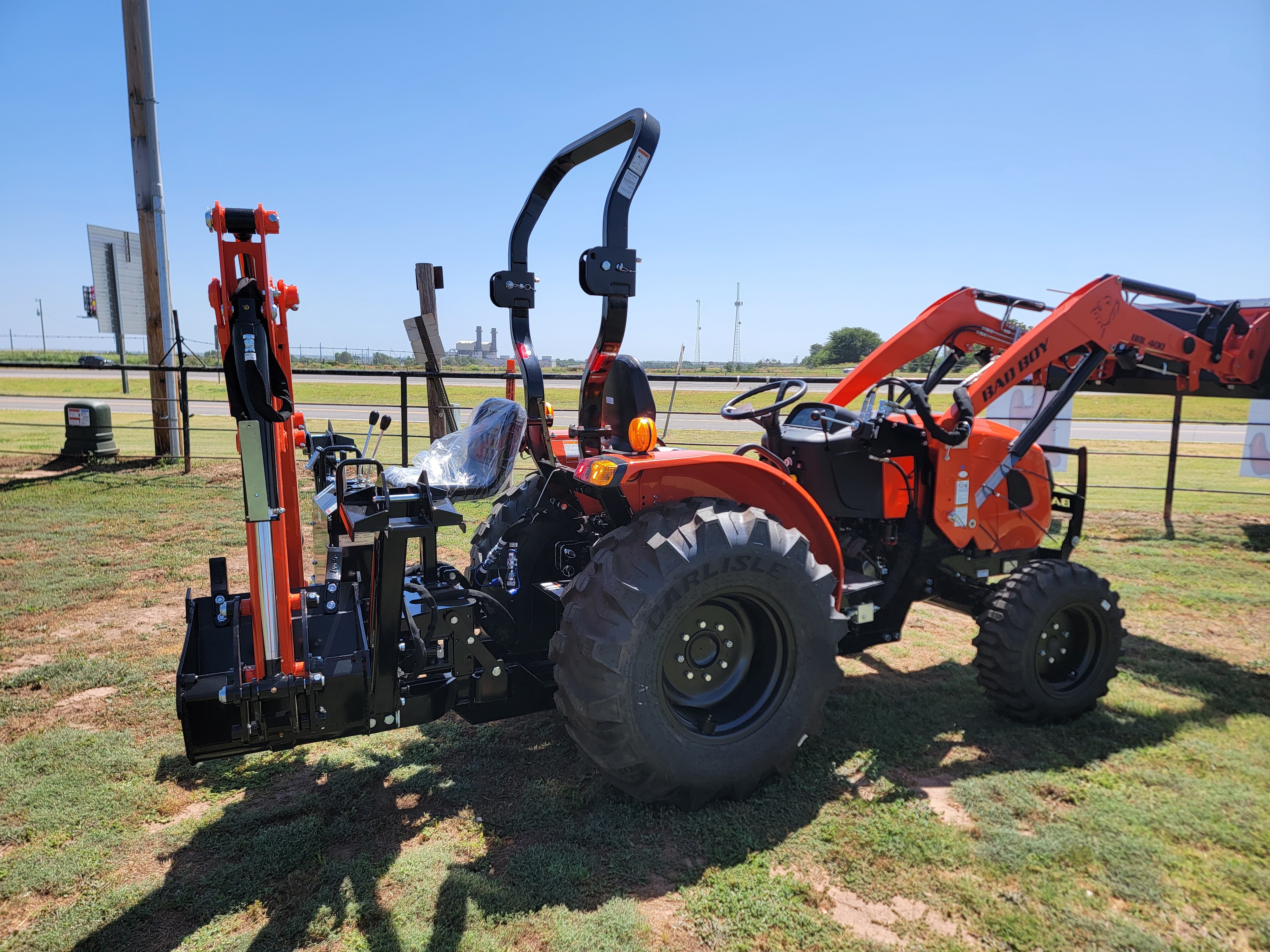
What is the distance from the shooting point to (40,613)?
505 cm

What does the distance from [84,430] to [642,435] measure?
10353 millimetres

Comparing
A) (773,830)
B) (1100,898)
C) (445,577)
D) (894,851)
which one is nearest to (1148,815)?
(1100,898)

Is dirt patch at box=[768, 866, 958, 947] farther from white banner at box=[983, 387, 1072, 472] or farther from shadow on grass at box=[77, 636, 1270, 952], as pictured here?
white banner at box=[983, 387, 1072, 472]

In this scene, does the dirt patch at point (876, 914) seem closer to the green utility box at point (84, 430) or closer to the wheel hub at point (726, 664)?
the wheel hub at point (726, 664)

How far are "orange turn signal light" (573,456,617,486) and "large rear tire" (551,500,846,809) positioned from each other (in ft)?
0.78

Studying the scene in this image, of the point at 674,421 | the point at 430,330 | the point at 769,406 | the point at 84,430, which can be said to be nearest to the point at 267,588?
the point at 769,406

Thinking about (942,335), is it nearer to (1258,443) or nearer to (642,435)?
(642,435)

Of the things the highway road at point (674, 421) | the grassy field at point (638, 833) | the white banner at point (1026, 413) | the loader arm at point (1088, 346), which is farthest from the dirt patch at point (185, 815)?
the highway road at point (674, 421)

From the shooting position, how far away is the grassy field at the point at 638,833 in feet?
7.72

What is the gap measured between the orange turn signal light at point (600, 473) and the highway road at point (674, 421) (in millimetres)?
Result: 13287

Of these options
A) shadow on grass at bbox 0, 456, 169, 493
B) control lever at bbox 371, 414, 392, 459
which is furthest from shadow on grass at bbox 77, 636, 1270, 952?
shadow on grass at bbox 0, 456, 169, 493

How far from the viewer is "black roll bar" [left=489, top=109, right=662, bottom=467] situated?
2.80 metres

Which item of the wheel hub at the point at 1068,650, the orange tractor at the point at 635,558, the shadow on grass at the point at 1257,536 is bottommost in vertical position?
the shadow on grass at the point at 1257,536

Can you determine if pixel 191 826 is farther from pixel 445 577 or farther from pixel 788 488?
pixel 788 488
